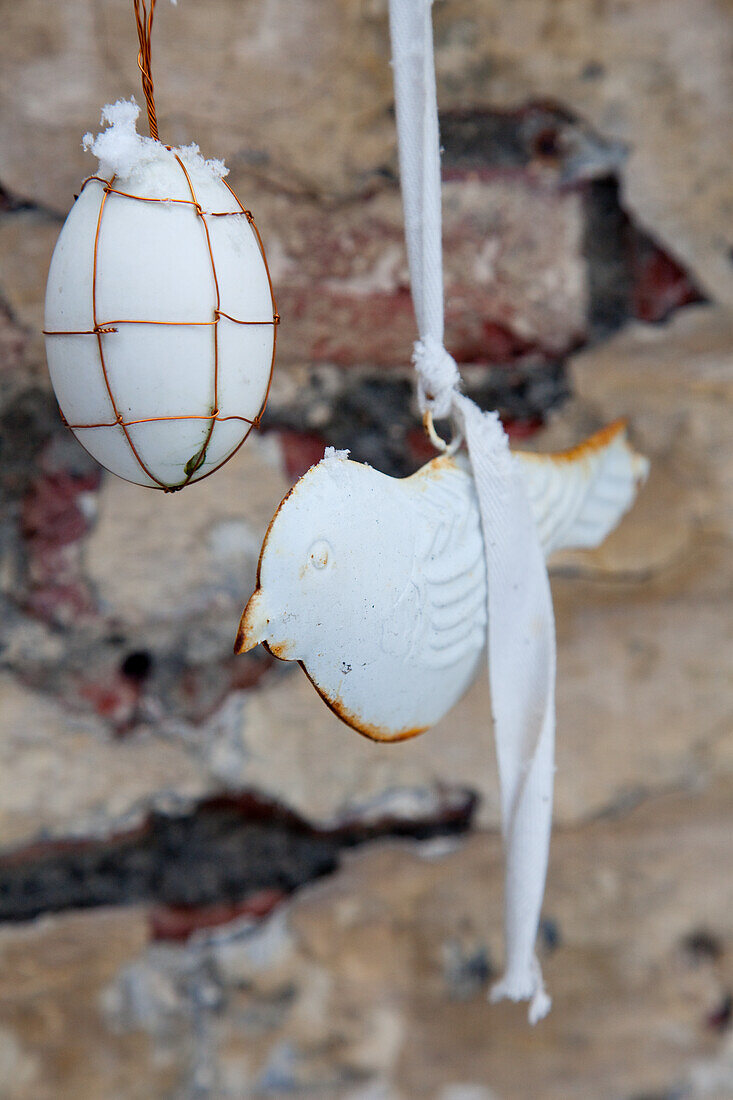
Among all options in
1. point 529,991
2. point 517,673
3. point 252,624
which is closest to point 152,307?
point 252,624

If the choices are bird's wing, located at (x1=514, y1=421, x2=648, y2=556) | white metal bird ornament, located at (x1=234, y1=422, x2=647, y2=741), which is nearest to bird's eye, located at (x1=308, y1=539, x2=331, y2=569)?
white metal bird ornament, located at (x1=234, y1=422, x2=647, y2=741)

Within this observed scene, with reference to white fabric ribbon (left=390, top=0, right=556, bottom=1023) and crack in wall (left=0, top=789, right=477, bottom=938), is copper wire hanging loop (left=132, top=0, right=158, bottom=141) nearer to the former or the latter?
white fabric ribbon (left=390, top=0, right=556, bottom=1023)

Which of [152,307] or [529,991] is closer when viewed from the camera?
[152,307]

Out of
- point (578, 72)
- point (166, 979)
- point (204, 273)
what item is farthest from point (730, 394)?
point (166, 979)

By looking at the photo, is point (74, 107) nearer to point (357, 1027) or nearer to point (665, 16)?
point (665, 16)

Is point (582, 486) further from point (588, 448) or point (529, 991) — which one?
point (529, 991)

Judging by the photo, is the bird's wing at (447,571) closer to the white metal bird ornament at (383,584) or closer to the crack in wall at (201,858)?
the white metal bird ornament at (383,584)

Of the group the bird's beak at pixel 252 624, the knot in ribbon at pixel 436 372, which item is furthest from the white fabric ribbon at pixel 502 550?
the bird's beak at pixel 252 624
